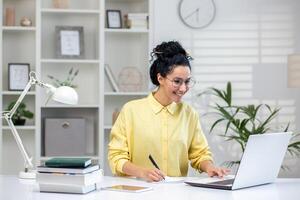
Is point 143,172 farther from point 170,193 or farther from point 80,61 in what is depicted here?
point 80,61

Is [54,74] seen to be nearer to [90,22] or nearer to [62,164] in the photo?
[90,22]

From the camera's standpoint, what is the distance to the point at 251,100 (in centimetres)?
507

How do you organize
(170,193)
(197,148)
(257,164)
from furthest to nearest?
(197,148), (257,164), (170,193)

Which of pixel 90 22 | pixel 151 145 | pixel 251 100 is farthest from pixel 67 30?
pixel 151 145

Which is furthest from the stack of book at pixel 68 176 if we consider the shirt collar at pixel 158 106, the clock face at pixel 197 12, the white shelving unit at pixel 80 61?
the clock face at pixel 197 12

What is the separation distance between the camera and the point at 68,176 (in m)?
2.56

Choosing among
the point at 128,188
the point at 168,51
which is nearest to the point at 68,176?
the point at 128,188

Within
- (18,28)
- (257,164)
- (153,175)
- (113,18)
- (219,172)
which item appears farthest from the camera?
(113,18)

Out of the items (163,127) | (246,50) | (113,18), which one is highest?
(113,18)

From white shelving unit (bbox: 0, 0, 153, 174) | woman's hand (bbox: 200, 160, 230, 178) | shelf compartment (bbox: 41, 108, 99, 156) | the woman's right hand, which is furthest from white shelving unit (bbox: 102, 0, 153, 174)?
the woman's right hand

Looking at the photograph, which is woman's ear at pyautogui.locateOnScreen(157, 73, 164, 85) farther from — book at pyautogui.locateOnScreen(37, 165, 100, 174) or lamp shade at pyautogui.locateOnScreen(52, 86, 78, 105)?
book at pyautogui.locateOnScreen(37, 165, 100, 174)

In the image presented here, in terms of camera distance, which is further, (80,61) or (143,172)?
(80,61)

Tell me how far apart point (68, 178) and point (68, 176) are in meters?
0.01

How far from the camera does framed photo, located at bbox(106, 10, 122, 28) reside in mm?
5031
